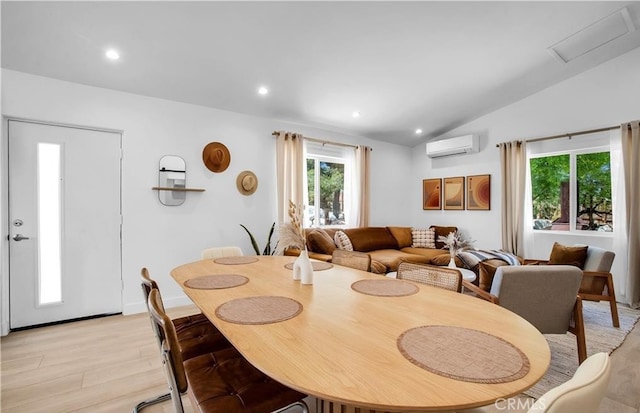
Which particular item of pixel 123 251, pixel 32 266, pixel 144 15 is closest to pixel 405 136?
pixel 144 15

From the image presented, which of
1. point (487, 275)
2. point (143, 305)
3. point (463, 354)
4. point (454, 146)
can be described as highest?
point (454, 146)

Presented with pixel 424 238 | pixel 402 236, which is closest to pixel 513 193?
pixel 424 238

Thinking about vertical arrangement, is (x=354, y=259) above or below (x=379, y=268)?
above

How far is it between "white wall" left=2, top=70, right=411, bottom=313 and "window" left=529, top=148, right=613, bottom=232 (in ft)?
13.2

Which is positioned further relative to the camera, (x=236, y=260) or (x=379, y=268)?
(x=379, y=268)

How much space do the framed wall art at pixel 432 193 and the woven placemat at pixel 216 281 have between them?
4.68 meters

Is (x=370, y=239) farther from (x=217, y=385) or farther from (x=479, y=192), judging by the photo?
(x=217, y=385)

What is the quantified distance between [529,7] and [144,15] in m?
3.27

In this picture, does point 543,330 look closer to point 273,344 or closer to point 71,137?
point 273,344

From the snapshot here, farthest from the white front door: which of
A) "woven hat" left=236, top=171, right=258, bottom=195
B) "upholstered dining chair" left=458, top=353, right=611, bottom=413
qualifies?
"upholstered dining chair" left=458, top=353, right=611, bottom=413

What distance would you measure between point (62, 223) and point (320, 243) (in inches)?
114

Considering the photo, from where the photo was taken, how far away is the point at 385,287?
5.11 ft

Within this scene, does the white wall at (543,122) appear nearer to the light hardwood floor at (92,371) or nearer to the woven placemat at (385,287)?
the light hardwood floor at (92,371)

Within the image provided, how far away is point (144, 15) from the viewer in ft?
7.45
